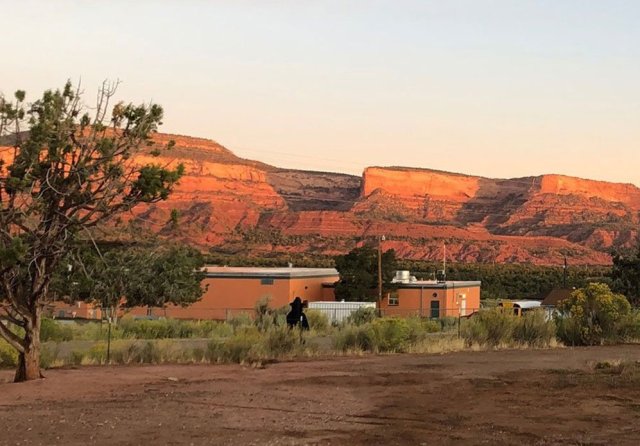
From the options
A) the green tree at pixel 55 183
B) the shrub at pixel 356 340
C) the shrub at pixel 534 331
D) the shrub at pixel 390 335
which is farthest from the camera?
the shrub at pixel 534 331

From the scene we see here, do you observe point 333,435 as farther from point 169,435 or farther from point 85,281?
point 85,281

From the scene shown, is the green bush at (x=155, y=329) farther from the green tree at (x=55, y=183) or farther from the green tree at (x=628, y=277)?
the green tree at (x=628, y=277)

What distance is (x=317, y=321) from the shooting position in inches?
1518

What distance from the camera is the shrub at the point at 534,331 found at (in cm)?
2923

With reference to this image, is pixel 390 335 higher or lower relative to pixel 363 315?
higher

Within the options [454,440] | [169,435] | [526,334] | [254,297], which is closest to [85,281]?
[169,435]

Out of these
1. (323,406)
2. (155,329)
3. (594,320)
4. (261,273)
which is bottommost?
(155,329)

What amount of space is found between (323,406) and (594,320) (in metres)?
17.8

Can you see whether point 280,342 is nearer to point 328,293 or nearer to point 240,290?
point 240,290

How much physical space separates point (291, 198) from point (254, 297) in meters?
109

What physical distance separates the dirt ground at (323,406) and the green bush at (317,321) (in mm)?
15593

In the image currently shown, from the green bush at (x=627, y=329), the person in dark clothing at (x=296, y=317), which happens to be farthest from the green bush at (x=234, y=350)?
the green bush at (x=627, y=329)

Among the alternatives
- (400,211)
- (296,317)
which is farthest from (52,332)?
(400,211)

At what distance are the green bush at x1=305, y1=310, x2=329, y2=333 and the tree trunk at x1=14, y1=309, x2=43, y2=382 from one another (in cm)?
1972
